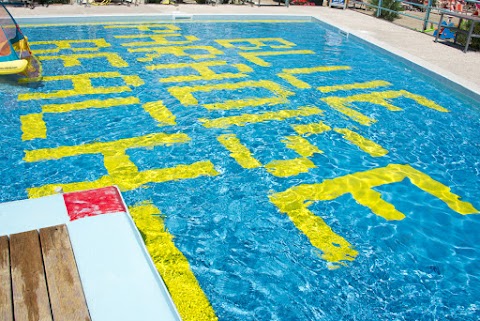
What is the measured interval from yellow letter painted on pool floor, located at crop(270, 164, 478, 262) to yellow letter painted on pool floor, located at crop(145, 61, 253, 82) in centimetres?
421

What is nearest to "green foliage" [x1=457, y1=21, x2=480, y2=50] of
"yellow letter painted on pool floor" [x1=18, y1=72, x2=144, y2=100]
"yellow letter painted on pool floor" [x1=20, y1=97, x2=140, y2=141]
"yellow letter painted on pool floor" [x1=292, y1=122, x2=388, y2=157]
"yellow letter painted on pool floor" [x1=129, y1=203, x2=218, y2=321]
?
"yellow letter painted on pool floor" [x1=292, y1=122, x2=388, y2=157]

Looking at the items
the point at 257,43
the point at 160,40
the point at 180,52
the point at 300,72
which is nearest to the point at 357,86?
the point at 300,72

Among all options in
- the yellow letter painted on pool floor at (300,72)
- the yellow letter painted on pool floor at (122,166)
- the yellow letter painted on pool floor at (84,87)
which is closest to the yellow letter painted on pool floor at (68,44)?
the yellow letter painted on pool floor at (84,87)

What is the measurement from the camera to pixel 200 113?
7266 millimetres

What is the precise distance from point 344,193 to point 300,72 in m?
4.99

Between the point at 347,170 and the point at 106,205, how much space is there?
3405 millimetres

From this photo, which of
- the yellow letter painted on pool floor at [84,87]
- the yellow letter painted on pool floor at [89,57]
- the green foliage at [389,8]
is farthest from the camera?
the green foliage at [389,8]

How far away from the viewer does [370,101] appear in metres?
8.35

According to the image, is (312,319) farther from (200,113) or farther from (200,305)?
(200,113)

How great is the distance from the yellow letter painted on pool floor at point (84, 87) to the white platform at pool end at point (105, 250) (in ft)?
14.5

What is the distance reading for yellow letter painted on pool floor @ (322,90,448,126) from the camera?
7.64 metres

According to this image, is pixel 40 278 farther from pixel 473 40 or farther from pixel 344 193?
pixel 473 40

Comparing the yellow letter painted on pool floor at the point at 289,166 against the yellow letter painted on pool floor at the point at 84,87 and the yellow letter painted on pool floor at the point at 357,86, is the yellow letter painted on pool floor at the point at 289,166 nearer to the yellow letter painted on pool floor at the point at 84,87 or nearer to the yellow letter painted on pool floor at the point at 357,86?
the yellow letter painted on pool floor at the point at 357,86

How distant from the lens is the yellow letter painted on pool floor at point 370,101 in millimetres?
7639
